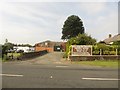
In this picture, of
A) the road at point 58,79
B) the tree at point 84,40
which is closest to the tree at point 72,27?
the tree at point 84,40

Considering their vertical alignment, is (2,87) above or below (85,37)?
below

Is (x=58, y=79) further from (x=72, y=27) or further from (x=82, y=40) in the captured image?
(x=72, y=27)

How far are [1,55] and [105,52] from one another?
12195 mm

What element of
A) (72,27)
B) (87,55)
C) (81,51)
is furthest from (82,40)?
(72,27)

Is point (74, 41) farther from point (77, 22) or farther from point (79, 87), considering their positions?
point (77, 22)

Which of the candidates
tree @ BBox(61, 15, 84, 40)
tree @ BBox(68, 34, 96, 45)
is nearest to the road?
tree @ BBox(68, 34, 96, 45)

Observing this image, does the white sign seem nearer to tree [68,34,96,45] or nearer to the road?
tree [68,34,96,45]

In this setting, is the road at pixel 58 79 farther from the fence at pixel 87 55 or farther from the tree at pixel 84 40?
the tree at pixel 84 40

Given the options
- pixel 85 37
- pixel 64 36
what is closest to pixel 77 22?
pixel 64 36

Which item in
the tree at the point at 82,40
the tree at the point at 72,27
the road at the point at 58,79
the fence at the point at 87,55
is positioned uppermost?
the tree at the point at 72,27

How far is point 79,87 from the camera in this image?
399 inches

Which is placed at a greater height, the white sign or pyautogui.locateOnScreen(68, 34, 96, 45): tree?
pyautogui.locateOnScreen(68, 34, 96, 45): tree

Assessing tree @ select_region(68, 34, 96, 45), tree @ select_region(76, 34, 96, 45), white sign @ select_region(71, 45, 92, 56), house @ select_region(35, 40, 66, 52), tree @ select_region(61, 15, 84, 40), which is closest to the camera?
white sign @ select_region(71, 45, 92, 56)

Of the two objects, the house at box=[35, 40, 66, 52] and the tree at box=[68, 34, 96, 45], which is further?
the house at box=[35, 40, 66, 52]
